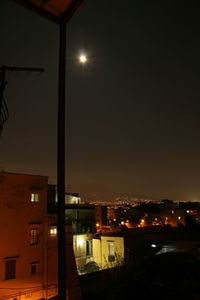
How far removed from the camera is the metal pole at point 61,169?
3.38m

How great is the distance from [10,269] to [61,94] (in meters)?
19.3

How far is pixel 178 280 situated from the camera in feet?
18.3

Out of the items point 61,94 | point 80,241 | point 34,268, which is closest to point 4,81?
point 61,94

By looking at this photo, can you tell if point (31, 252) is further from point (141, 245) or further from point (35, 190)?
point (141, 245)

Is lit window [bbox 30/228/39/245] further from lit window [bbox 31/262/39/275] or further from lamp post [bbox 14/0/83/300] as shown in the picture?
lamp post [bbox 14/0/83/300]

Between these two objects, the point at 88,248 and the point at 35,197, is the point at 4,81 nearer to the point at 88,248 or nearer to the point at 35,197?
the point at 35,197

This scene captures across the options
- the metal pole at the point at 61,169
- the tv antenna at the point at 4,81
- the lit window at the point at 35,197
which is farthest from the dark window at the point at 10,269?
the metal pole at the point at 61,169

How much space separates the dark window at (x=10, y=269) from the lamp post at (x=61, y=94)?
18.4 meters

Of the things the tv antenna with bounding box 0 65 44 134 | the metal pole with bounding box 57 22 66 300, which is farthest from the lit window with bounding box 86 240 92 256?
the metal pole with bounding box 57 22 66 300

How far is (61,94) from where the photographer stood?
377 centimetres

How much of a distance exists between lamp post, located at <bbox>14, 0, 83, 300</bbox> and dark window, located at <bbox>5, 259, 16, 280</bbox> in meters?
18.4

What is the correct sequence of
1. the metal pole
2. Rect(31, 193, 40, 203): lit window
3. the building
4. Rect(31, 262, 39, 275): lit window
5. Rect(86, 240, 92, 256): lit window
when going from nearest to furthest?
the metal pole
the building
Rect(31, 262, 39, 275): lit window
Rect(31, 193, 40, 203): lit window
Rect(86, 240, 92, 256): lit window

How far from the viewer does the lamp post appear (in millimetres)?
3395

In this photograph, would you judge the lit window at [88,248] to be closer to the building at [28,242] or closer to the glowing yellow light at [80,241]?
the glowing yellow light at [80,241]
